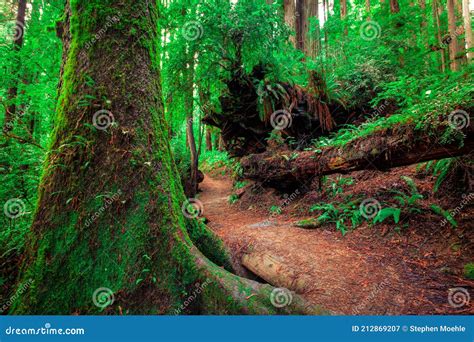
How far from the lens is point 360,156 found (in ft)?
16.8

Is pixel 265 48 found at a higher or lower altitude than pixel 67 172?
higher

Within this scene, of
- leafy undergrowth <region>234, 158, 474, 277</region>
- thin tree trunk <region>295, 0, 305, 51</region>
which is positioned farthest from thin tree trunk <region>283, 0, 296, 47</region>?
leafy undergrowth <region>234, 158, 474, 277</region>

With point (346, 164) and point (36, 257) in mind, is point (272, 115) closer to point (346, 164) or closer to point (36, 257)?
point (346, 164)

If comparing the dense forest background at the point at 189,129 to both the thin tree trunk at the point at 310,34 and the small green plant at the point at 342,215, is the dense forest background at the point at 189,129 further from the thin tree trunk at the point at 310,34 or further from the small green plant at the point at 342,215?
the thin tree trunk at the point at 310,34

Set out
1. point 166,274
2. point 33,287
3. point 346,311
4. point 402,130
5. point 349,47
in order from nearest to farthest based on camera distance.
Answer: point 33,287 < point 166,274 < point 346,311 < point 402,130 < point 349,47

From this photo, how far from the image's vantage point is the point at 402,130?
450cm

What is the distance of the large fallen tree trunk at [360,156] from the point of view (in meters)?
4.10

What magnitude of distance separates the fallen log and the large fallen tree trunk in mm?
2761

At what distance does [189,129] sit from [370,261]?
7943mm

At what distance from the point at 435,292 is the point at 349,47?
11.3 metres

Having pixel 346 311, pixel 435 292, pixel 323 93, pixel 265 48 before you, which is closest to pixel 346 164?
pixel 435 292

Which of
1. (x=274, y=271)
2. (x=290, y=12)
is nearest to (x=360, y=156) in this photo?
(x=274, y=271)

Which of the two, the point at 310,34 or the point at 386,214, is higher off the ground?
the point at 310,34

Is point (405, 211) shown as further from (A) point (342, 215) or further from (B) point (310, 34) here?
(B) point (310, 34)
